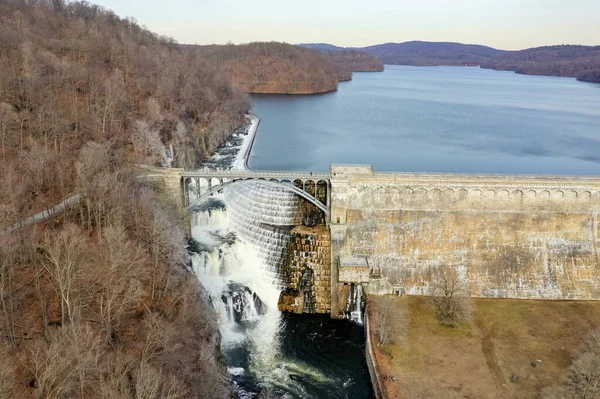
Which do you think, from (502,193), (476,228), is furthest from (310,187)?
(502,193)

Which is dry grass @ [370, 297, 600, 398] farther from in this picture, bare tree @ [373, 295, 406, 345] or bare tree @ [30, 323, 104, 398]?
bare tree @ [30, 323, 104, 398]

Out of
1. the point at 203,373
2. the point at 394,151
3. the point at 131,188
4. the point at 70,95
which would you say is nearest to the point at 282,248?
the point at 131,188

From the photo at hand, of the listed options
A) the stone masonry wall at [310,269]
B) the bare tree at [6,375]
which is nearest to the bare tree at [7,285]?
the bare tree at [6,375]

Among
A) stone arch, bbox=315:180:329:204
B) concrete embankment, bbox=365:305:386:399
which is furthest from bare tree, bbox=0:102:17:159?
concrete embankment, bbox=365:305:386:399

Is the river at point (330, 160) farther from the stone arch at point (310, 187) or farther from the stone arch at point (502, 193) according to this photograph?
the stone arch at point (502, 193)

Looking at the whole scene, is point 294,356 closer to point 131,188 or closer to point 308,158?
point 131,188

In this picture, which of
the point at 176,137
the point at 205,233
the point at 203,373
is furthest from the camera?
the point at 176,137
